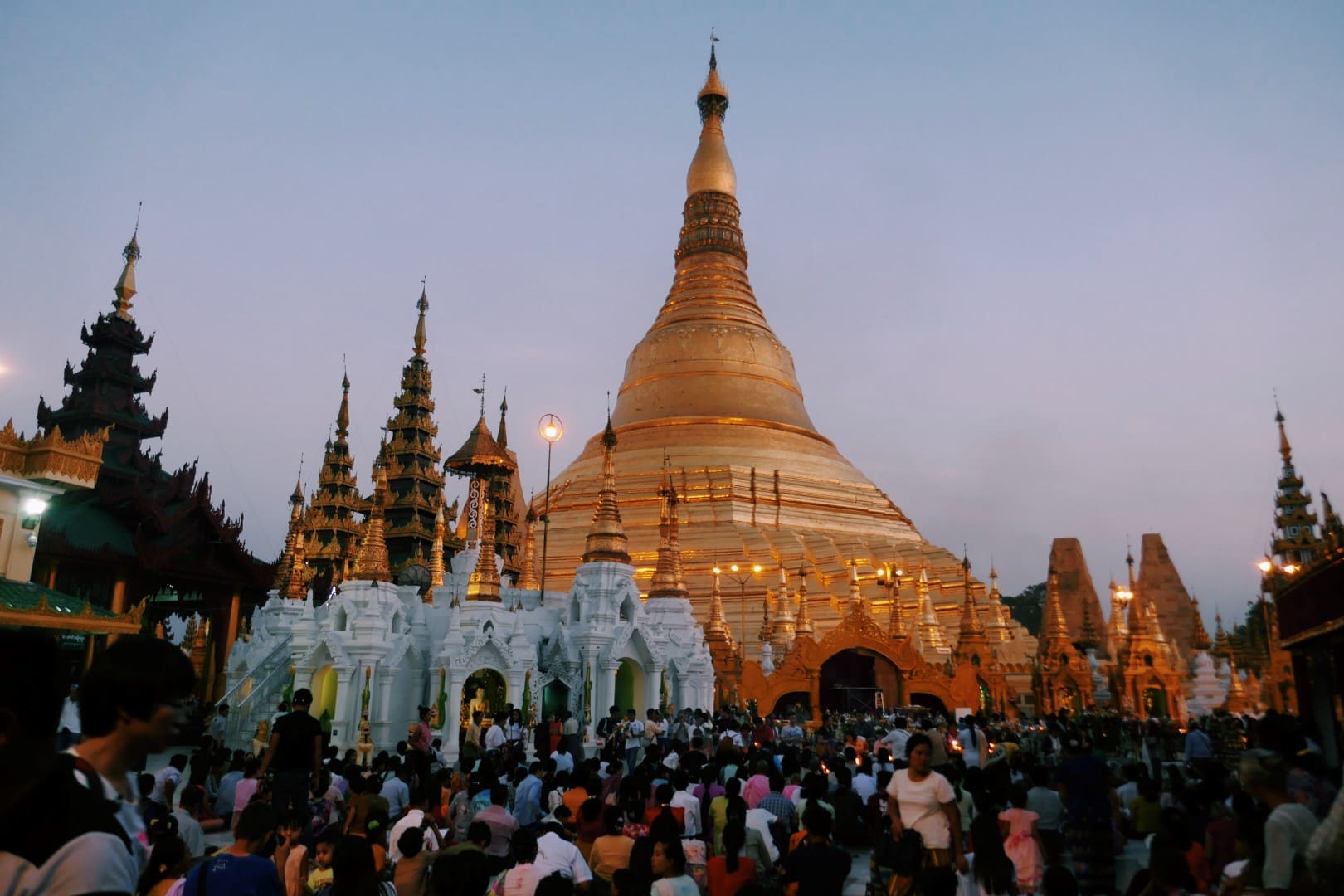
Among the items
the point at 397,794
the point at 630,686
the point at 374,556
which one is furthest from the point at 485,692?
the point at 397,794

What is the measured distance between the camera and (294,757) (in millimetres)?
6582

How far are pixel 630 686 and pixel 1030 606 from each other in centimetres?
6348

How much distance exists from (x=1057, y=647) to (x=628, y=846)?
25100 mm

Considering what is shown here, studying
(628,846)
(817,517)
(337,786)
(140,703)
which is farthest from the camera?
(817,517)

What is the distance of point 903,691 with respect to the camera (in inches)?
906

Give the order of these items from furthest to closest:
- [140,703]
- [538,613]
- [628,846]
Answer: [538,613] < [628,846] < [140,703]

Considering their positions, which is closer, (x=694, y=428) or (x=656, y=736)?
(x=656, y=736)

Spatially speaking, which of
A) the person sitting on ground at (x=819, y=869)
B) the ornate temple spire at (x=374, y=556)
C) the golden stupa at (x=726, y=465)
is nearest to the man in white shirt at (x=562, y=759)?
the person sitting on ground at (x=819, y=869)

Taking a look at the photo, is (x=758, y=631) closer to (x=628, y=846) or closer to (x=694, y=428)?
(x=694, y=428)

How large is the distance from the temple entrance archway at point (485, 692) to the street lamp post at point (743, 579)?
11903mm

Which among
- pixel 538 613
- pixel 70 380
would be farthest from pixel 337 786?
pixel 70 380

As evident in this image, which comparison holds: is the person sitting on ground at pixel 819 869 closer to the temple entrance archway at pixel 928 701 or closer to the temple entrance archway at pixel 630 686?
the temple entrance archway at pixel 630 686

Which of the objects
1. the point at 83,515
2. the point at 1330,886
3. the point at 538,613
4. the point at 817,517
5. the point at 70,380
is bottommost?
the point at 1330,886

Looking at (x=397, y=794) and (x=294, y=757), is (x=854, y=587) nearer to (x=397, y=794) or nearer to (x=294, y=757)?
(x=397, y=794)
